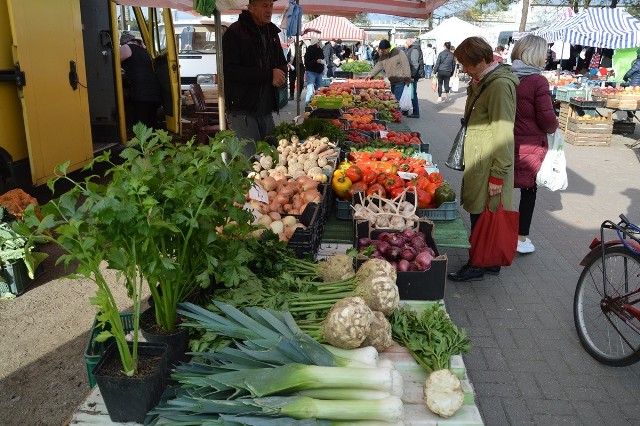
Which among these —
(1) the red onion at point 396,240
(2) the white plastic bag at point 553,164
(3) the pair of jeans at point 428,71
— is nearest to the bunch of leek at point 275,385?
(1) the red onion at point 396,240

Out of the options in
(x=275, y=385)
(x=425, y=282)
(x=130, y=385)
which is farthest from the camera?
(x=425, y=282)

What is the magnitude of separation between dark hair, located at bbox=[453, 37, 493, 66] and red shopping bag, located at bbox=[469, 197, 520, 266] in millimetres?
1140

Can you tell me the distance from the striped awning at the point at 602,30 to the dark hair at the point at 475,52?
13.4 m

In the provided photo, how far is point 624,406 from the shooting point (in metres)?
3.18

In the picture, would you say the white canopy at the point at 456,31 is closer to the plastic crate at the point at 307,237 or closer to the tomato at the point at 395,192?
the tomato at the point at 395,192

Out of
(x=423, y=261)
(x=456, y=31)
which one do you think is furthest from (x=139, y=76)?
(x=456, y=31)

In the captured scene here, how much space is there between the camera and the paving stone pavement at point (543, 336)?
316 centimetres

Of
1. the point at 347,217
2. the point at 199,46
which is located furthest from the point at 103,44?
the point at 199,46

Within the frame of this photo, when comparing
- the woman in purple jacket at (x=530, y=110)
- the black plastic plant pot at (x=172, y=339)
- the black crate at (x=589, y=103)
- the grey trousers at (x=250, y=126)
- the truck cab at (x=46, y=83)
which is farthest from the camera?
the black crate at (x=589, y=103)

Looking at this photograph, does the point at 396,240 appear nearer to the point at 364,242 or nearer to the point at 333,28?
the point at 364,242

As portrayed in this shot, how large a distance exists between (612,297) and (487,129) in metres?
1.50

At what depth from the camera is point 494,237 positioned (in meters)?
4.36

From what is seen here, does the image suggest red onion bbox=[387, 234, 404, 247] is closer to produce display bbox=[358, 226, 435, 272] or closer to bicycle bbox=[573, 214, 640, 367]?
produce display bbox=[358, 226, 435, 272]

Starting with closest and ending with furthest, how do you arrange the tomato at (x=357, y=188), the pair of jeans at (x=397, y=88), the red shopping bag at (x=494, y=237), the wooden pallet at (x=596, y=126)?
the tomato at (x=357, y=188) → the red shopping bag at (x=494, y=237) → the wooden pallet at (x=596, y=126) → the pair of jeans at (x=397, y=88)
